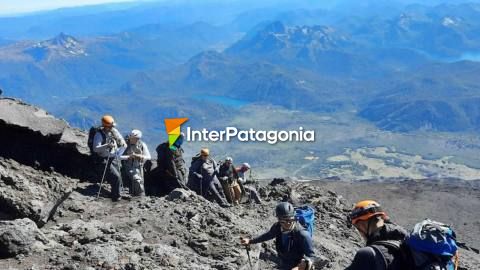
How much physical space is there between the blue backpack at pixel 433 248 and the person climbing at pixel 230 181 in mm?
12988

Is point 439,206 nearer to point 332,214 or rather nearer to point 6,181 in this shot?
point 332,214

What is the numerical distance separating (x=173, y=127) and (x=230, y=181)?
3497 mm

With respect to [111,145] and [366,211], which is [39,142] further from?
[366,211]

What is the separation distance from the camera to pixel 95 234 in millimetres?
11602

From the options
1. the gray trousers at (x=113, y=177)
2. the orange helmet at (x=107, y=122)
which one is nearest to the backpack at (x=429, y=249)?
the orange helmet at (x=107, y=122)

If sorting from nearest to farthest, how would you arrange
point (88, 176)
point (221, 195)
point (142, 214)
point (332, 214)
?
point (142, 214), point (88, 176), point (221, 195), point (332, 214)

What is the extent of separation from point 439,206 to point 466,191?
6968 mm

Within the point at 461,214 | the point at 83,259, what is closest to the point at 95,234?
the point at 83,259

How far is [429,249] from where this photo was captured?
5996mm

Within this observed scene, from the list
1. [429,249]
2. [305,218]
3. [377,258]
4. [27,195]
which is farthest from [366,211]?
[27,195]

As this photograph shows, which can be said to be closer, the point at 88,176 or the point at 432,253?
the point at 432,253

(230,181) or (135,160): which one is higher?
(135,160)

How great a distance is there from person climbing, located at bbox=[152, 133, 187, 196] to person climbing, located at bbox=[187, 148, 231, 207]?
365 millimetres

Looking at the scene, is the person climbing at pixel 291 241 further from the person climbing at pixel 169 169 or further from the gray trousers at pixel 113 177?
the person climbing at pixel 169 169
